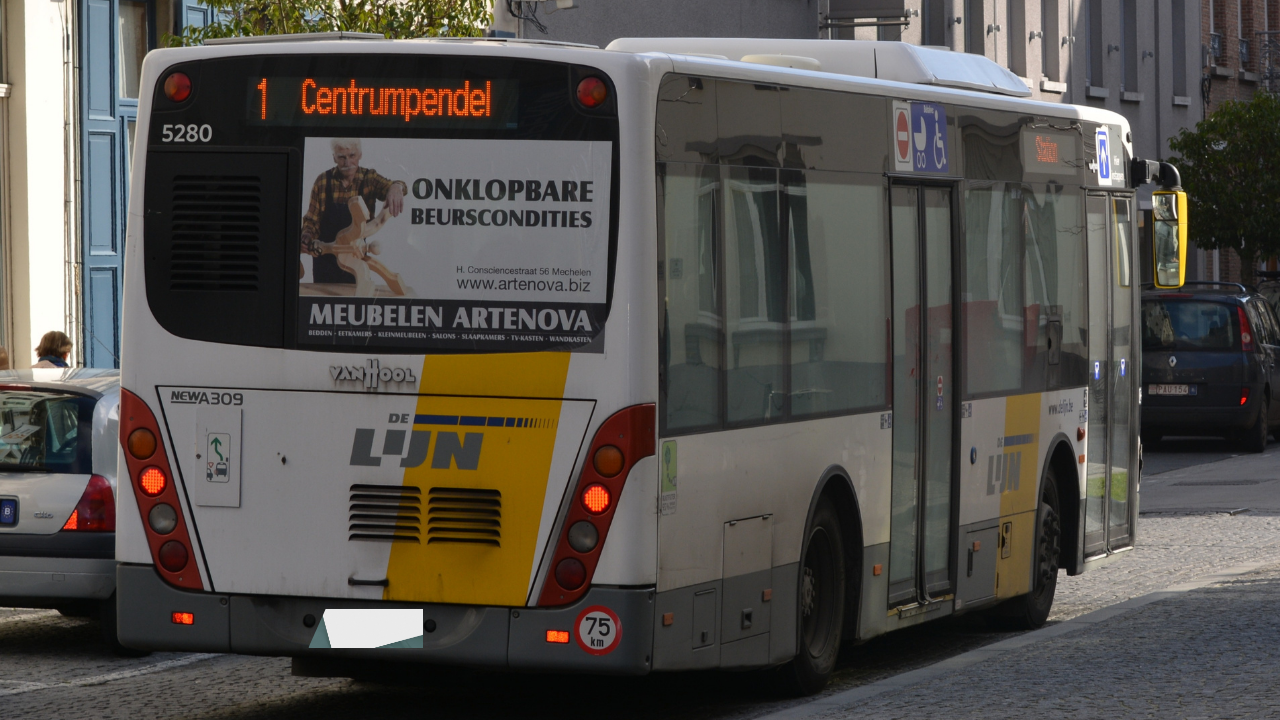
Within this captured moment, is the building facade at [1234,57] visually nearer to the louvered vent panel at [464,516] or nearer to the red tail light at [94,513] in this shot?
the red tail light at [94,513]

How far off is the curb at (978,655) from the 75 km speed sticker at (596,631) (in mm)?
888

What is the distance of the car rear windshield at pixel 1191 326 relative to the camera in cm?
2473

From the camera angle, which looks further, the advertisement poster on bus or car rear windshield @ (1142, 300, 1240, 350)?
car rear windshield @ (1142, 300, 1240, 350)

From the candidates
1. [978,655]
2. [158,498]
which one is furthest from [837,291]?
[158,498]

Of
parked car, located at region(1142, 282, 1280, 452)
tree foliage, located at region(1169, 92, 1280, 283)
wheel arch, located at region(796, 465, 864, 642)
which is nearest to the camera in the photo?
wheel arch, located at region(796, 465, 864, 642)

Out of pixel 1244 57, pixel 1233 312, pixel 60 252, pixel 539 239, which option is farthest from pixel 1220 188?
pixel 539 239

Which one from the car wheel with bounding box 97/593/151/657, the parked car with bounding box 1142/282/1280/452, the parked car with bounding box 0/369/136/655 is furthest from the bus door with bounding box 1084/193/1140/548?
the parked car with bounding box 1142/282/1280/452

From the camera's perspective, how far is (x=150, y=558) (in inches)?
306

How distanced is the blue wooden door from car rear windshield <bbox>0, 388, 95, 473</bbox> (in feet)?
34.3

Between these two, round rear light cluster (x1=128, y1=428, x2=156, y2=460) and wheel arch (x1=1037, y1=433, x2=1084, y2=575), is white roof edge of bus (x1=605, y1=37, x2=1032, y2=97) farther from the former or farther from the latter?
round rear light cluster (x1=128, y1=428, x2=156, y2=460)

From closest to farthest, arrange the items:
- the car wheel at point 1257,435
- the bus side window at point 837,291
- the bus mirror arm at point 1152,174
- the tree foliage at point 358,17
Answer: the bus side window at point 837,291 < the bus mirror arm at point 1152,174 < the tree foliage at point 358,17 < the car wheel at point 1257,435

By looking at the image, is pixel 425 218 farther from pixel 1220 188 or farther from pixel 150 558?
pixel 1220 188

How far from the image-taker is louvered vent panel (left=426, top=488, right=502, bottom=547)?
24.2 feet

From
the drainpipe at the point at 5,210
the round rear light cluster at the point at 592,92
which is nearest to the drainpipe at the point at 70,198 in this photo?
the drainpipe at the point at 5,210
